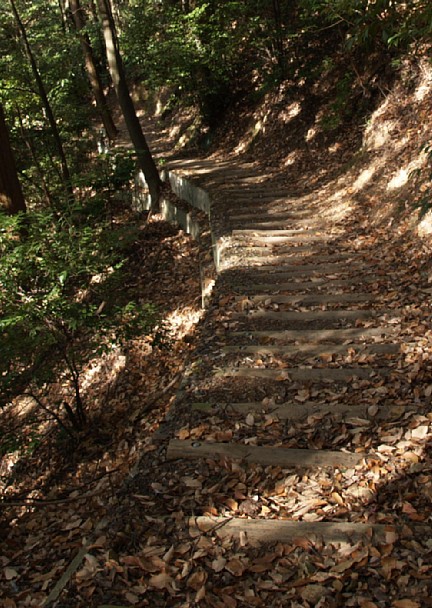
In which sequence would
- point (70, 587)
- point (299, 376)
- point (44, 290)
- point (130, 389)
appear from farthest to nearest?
point (130, 389) → point (44, 290) → point (299, 376) → point (70, 587)

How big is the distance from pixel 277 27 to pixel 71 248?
1000cm

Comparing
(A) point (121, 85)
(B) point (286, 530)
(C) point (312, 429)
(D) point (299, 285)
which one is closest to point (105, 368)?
(D) point (299, 285)

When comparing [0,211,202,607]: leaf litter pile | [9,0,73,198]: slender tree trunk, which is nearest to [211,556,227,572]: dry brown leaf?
[0,211,202,607]: leaf litter pile

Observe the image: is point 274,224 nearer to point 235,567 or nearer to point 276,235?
Answer: point 276,235

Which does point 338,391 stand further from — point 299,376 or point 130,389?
point 130,389

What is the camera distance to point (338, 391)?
12.7 ft

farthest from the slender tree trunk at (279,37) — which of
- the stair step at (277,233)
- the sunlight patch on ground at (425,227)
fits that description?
the sunlight patch on ground at (425,227)

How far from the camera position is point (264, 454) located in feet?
10.6

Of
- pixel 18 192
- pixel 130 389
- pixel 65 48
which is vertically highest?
pixel 65 48

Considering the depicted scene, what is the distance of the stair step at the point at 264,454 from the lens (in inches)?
122

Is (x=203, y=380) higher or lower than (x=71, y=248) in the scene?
lower

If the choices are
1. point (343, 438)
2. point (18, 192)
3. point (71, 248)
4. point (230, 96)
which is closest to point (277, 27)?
point (230, 96)

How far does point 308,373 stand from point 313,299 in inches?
64.5

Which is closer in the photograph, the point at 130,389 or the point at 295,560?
the point at 295,560
